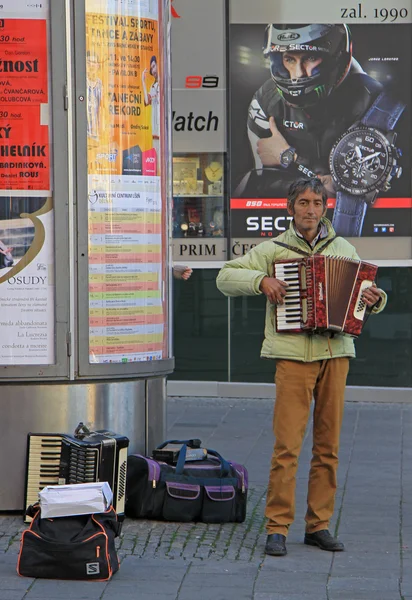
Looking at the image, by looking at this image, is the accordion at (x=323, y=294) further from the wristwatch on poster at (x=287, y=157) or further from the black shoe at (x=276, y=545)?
the wristwatch on poster at (x=287, y=157)

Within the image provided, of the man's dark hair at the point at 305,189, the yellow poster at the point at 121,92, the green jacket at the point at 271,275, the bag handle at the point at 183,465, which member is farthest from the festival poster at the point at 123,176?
the man's dark hair at the point at 305,189

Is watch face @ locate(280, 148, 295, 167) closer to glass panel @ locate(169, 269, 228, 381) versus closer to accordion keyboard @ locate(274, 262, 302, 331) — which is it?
glass panel @ locate(169, 269, 228, 381)

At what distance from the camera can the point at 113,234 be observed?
686cm

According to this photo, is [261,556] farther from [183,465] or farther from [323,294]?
[323,294]

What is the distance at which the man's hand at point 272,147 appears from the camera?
11.4 metres

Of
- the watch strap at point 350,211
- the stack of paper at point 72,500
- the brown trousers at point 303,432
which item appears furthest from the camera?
the watch strap at point 350,211

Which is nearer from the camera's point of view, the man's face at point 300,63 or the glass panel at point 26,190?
the glass panel at point 26,190

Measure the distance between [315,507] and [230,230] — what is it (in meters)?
5.61

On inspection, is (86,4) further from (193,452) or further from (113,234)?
(193,452)

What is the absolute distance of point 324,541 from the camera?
6.13 meters

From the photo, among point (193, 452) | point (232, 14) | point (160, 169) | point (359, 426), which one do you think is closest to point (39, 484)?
point (193, 452)

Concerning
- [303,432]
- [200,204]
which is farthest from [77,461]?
[200,204]

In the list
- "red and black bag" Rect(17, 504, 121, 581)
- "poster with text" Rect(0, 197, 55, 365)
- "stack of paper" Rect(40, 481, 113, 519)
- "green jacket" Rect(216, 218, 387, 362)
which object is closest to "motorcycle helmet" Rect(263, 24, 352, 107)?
"poster with text" Rect(0, 197, 55, 365)

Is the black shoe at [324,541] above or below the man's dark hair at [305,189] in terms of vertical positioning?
below
